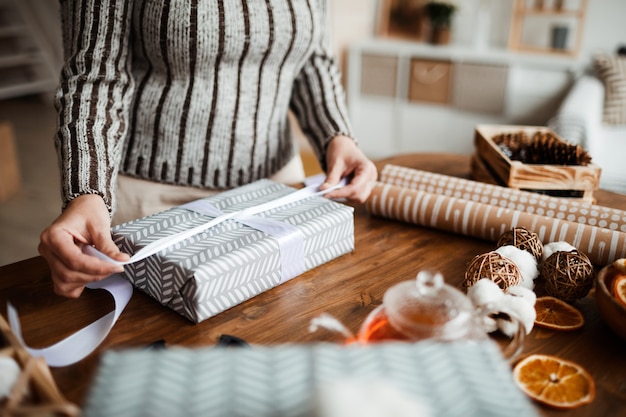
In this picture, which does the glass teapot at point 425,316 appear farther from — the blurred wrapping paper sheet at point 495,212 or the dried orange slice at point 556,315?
the blurred wrapping paper sheet at point 495,212

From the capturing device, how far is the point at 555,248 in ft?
2.74

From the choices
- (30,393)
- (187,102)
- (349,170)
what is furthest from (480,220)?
(30,393)

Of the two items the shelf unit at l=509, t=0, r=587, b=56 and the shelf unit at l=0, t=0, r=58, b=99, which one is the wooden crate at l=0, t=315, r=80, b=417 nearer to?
the shelf unit at l=509, t=0, r=587, b=56

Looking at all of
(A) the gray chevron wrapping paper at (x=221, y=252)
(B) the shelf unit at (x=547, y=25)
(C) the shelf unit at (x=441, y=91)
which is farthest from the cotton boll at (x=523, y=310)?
(B) the shelf unit at (x=547, y=25)

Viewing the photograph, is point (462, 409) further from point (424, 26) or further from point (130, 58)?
point (424, 26)

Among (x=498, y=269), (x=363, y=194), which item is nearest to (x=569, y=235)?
(x=498, y=269)

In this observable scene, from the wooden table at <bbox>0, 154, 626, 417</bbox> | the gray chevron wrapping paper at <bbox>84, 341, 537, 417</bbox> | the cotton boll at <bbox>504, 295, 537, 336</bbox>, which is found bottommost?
the wooden table at <bbox>0, 154, 626, 417</bbox>

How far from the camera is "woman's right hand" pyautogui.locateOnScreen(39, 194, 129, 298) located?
0.69 metres

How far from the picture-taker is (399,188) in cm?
103

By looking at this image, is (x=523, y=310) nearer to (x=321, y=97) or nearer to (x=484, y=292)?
(x=484, y=292)

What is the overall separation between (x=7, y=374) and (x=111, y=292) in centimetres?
28

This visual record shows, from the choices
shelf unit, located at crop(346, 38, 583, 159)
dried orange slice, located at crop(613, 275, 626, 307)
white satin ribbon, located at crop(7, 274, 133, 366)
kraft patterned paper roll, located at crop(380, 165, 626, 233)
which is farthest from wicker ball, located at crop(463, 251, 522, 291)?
shelf unit, located at crop(346, 38, 583, 159)

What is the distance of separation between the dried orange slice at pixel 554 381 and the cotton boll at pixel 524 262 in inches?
6.2

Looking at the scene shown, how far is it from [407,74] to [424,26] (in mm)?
448
